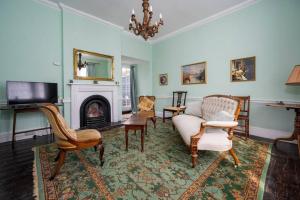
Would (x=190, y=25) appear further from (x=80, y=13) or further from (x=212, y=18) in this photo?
(x=80, y=13)

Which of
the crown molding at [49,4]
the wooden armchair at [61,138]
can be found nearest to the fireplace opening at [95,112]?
the wooden armchair at [61,138]

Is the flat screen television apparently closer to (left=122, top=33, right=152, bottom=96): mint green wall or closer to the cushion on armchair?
the cushion on armchair

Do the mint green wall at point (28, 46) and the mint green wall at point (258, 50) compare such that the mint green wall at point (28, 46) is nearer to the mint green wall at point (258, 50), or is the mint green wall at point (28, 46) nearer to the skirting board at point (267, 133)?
the mint green wall at point (258, 50)

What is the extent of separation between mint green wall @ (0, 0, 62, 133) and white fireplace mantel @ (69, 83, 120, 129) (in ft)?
1.45

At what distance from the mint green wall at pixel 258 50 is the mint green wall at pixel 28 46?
4.41 m

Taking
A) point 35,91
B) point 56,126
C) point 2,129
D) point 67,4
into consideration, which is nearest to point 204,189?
point 56,126

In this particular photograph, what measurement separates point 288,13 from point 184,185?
4304 millimetres

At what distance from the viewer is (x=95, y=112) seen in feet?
15.5

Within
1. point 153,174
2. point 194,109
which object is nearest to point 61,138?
point 153,174

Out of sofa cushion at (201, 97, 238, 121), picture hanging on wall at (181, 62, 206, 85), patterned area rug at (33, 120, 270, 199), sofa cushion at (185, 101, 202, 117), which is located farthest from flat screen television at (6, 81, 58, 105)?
picture hanging on wall at (181, 62, 206, 85)

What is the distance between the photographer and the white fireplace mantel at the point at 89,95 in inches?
162

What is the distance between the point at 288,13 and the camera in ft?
10.1

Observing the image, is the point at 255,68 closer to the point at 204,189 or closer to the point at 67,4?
the point at 204,189

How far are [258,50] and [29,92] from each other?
5.78 m
